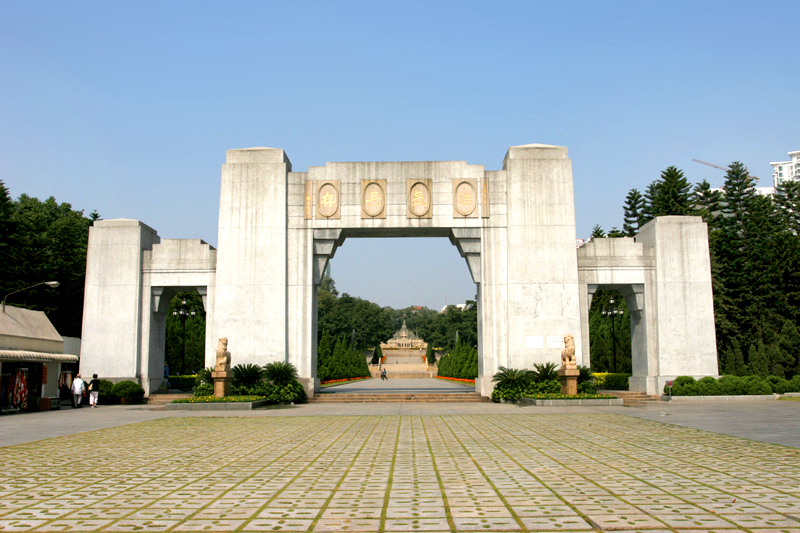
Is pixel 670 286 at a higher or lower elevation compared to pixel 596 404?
higher

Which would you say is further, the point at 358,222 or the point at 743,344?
the point at 743,344

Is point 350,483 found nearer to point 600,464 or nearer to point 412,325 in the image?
point 600,464

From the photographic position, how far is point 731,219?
46.5 meters

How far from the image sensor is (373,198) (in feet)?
84.6

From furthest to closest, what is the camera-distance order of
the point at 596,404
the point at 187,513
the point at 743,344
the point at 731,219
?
the point at 731,219 < the point at 743,344 < the point at 596,404 < the point at 187,513

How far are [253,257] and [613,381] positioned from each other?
18.3 metres

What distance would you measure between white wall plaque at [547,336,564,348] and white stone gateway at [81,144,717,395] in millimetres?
54

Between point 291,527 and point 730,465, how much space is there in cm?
617

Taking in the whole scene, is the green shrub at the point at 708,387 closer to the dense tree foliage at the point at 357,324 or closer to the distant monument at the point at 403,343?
the dense tree foliage at the point at 357,324

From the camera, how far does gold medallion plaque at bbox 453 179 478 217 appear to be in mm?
25734

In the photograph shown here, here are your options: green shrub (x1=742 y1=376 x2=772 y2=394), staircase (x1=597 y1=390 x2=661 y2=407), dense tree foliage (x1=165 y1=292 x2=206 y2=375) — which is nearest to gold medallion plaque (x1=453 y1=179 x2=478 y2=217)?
staircase (x1=597 y1=390 x2=661 y2=407)

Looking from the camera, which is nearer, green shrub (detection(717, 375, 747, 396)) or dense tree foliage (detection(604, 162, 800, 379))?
green shrub (detection(717, 375, 747, 396))

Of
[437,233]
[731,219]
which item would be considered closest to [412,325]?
[731,219]

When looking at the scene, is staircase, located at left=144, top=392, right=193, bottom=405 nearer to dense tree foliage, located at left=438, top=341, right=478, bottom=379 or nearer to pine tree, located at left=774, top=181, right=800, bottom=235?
dense tree foliage, located at left=438, top=341, right=478, bottom=379
